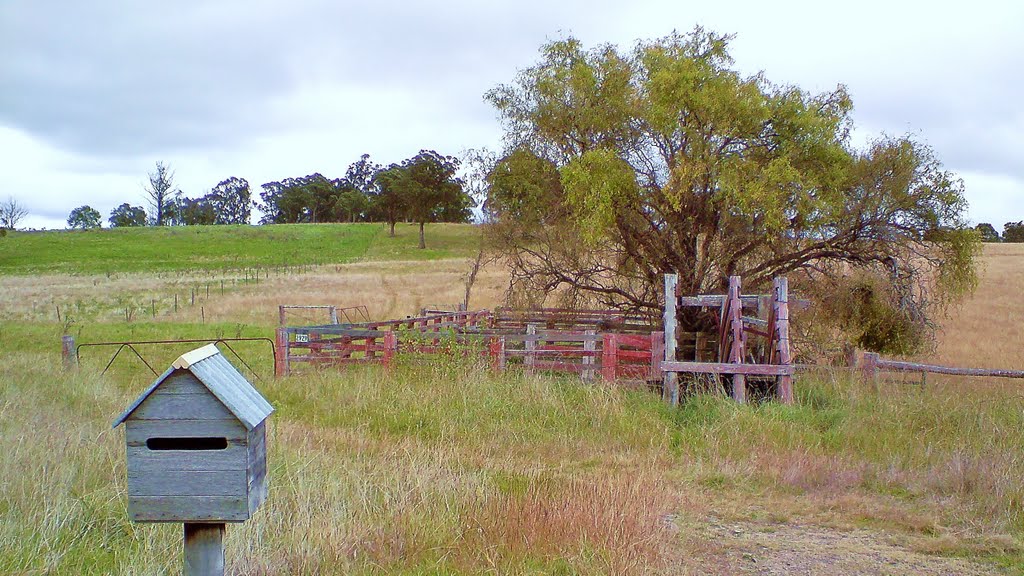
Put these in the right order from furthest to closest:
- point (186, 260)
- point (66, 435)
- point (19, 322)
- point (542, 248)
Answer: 1. point (186, 260)
2. point (19, 322)
3. point (542, 248)
4. point (66, 435)

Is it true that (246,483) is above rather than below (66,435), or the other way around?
above

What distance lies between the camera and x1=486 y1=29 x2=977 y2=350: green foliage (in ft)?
48.3

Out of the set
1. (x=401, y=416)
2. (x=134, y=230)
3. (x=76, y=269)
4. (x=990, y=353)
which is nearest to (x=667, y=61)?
(x=401, y=416)

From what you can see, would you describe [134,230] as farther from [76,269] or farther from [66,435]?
[66,435]

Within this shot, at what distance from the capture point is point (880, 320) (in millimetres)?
15727

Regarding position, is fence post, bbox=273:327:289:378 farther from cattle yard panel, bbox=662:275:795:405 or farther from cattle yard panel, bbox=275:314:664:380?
cattle yard panel, bbox=662:275:795:405

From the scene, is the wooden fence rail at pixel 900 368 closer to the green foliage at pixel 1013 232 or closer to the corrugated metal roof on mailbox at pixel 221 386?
the corrugated metal roof on mailbox at pixel 221 386

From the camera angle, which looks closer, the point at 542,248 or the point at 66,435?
the point at 66,435

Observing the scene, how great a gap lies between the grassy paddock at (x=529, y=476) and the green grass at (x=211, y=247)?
3925 cm

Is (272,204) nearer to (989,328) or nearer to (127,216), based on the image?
(127,216)

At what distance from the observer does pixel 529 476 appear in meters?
6.51

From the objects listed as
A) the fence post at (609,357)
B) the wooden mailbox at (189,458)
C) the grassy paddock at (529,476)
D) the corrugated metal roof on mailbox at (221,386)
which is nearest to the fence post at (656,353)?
the fence post at (609,357)

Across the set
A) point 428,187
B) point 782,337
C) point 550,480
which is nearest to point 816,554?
point 550,480

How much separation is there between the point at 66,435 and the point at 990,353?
1873 centimetres
